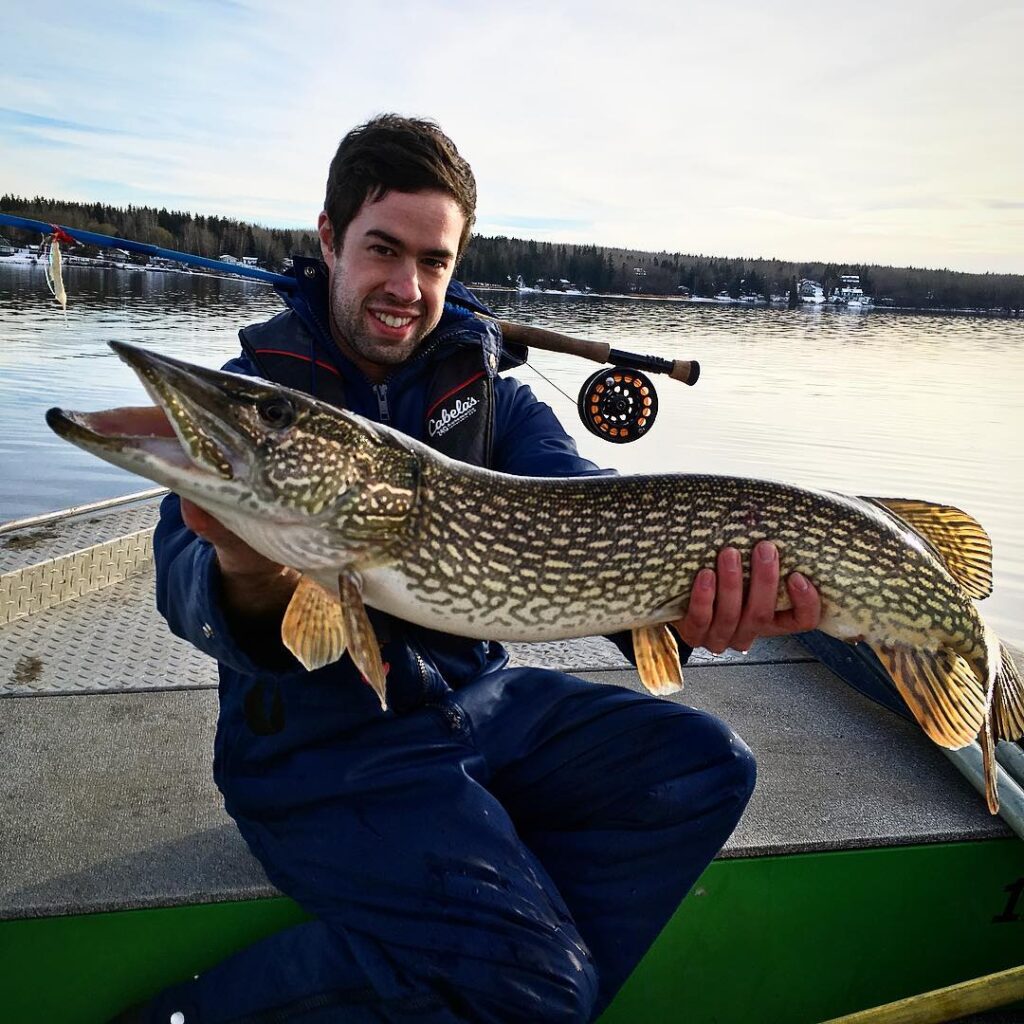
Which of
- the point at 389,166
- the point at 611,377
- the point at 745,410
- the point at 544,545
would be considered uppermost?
the point at 389,166

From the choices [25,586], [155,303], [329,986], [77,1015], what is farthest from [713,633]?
[155,303]

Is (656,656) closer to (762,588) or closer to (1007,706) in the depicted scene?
(762,588)

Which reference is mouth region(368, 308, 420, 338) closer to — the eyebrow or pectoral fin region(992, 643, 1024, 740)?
the eyebrow

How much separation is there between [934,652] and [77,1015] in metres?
2.00

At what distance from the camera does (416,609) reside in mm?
1847

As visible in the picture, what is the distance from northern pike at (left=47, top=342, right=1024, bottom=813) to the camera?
1664 mm

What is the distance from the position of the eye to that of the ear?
1.00 meters

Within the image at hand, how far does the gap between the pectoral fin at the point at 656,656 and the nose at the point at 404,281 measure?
3.50 feet

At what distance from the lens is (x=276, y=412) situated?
1.69 metres

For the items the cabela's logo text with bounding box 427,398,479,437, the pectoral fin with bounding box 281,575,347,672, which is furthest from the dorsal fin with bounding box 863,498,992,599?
the pectoral fin with bounding box 281,575,347,672

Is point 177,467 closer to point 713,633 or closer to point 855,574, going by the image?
point 713,633

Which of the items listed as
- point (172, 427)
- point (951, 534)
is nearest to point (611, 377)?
point (951, 534)

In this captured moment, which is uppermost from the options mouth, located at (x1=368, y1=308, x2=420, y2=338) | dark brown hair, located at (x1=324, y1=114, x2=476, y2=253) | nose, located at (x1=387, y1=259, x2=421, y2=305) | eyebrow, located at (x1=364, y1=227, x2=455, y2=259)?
dark brown hair, located at (x1=324, y1=114, x2=476, y2=253)

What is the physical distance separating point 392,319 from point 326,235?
452 mm
